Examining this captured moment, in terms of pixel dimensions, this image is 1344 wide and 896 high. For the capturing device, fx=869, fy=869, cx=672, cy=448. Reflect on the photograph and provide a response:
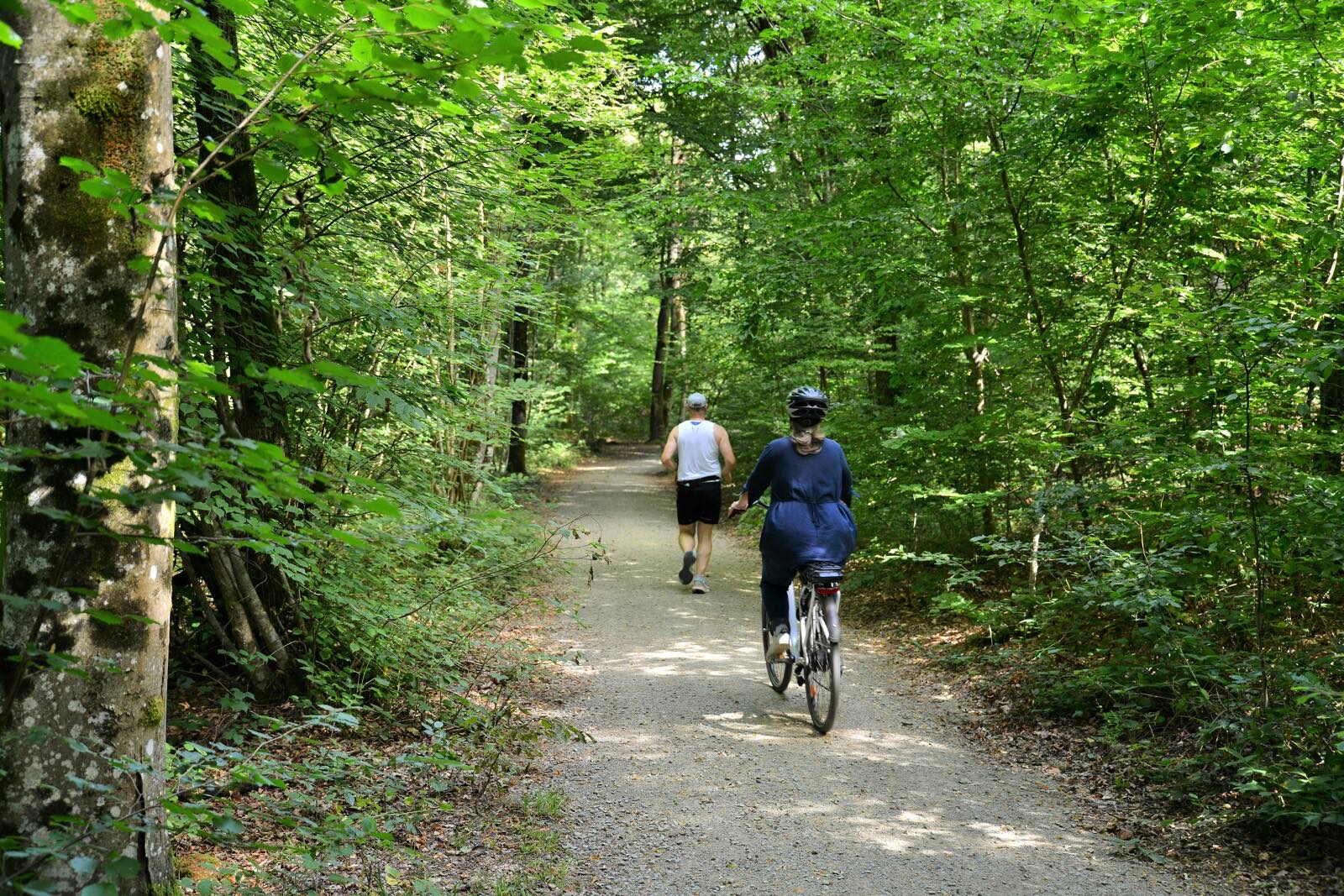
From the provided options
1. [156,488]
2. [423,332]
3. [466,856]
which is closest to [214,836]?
[466,856]

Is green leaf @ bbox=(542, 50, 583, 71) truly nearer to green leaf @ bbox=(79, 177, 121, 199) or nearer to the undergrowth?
green leaf @ bbox=(79, 177, 121, 199)

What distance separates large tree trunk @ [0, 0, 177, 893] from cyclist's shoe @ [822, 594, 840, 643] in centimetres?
413

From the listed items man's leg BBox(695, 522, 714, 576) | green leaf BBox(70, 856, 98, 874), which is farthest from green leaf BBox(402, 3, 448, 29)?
man's leg BBox(695, 522, 714, 576)

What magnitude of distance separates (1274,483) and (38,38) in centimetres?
613

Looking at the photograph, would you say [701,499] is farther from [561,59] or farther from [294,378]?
[294,378]

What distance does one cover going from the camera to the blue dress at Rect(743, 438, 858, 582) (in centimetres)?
607

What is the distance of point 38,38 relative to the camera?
2635 mm

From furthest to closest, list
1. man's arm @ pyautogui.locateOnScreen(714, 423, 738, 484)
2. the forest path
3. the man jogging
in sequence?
the man jogging, man's arm @ pyautogui.locateOnScreen(714, 423, 738, 484), the forest path

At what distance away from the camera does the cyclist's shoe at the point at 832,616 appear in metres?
5.83

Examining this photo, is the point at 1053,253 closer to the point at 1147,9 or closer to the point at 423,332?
the point at 1147,9

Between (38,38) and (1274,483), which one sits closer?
(38,38)

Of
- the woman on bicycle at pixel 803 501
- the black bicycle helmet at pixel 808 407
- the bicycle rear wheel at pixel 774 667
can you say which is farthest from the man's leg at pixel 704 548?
the black bicycle helmet at pixel 808 407

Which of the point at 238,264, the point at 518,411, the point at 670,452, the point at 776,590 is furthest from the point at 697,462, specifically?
the point at 518,411

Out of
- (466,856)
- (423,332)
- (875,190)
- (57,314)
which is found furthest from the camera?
(875,190)
